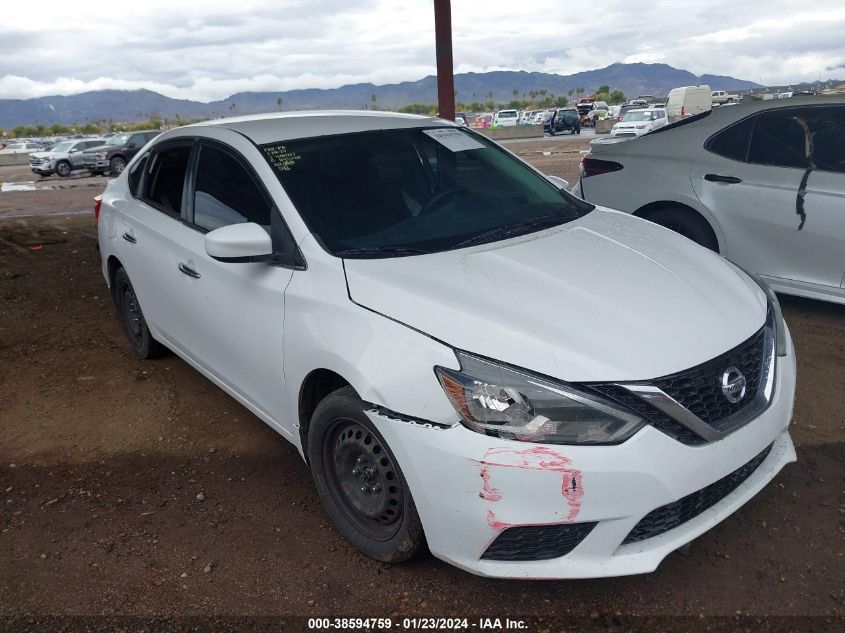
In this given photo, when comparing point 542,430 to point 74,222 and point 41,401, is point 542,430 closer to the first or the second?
point 41,401

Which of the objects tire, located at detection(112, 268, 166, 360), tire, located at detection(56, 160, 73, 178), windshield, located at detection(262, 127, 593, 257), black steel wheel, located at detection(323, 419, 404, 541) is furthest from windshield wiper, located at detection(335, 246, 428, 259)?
tire, located at detection(56, 160, 73, 178)

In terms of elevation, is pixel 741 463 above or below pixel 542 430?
below

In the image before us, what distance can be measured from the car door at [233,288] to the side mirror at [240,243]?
0.33 ft

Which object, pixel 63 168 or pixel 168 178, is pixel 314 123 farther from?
pixel 63 168

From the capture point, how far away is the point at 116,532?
118 inches

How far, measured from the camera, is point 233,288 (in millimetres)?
3158

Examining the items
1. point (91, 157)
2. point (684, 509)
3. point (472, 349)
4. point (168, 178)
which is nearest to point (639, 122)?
point (91, 157)

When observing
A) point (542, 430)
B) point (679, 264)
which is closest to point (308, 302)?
point (542, 430)

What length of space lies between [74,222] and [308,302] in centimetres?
999

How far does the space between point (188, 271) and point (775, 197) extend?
389 centimetres

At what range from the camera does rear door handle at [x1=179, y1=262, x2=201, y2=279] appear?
3479mm

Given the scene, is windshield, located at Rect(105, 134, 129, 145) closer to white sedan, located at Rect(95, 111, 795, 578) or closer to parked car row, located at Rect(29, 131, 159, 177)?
parked car row, located at Rect(29, 131, 159, 177)

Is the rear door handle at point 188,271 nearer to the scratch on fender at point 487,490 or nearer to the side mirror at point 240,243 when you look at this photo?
the side mirror at point 240,243

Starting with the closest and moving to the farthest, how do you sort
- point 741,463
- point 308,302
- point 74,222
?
1. point 741,463
2. point 308,302
3. point 74,222
